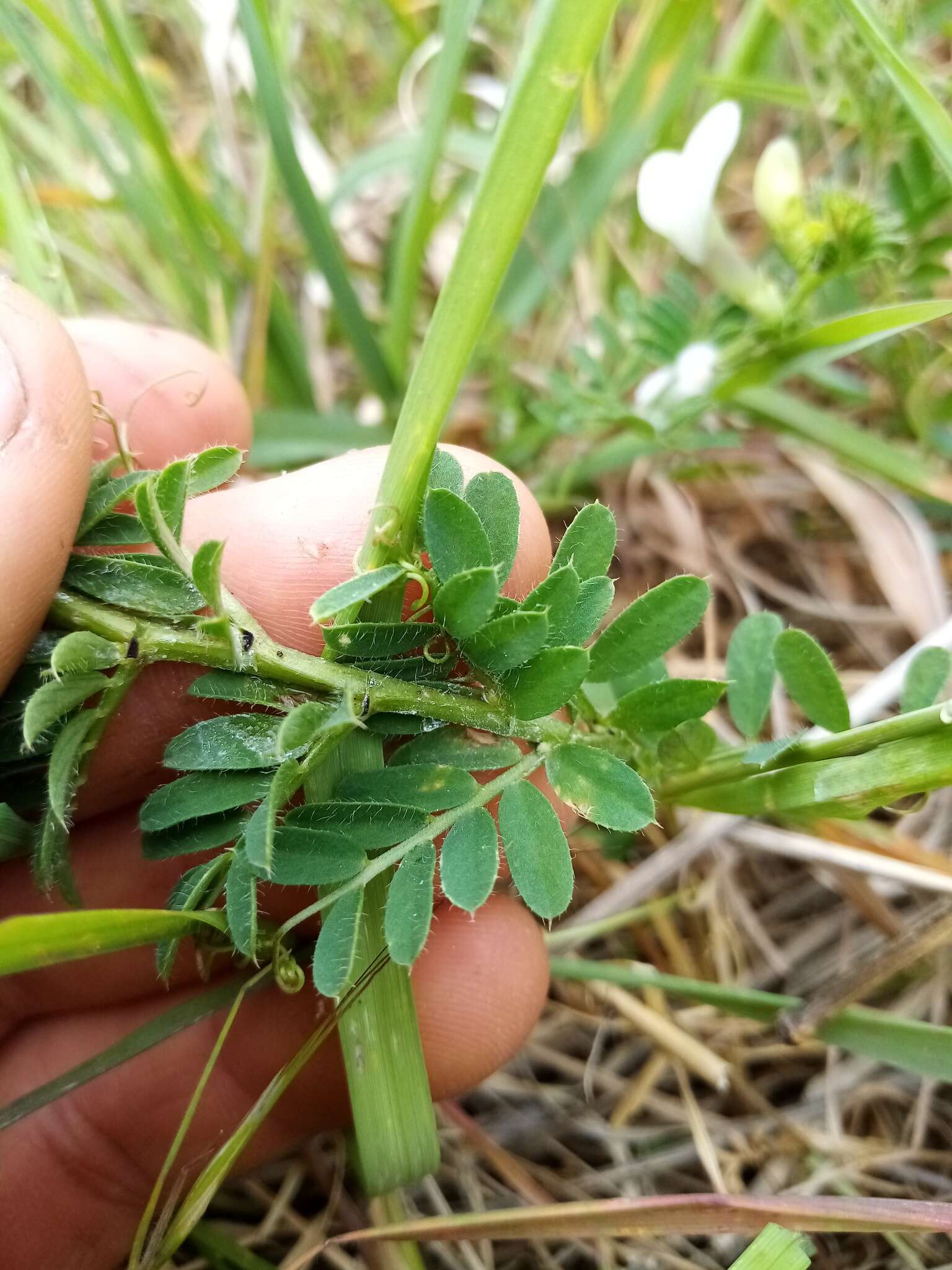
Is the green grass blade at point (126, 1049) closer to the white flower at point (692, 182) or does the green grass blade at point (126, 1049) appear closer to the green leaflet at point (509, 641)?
the green leaflet at point (509, 641)

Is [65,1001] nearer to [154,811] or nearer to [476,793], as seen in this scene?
[154,811]

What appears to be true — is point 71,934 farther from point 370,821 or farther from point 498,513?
point 498,513

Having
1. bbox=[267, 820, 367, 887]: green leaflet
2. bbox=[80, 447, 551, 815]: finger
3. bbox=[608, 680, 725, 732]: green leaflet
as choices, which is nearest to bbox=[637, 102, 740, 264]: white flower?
bbox=[80, 447, 551, 815]: finger

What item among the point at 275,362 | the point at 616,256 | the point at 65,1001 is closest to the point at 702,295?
the point at 616,256

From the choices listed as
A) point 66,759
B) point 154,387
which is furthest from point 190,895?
point 154,387

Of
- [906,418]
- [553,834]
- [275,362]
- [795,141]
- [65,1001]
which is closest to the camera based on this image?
[553,834]

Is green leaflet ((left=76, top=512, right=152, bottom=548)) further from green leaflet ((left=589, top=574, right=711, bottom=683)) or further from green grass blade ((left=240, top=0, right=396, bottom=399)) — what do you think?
green grass blade ((left=240, top=0, right=396, bottom=399))

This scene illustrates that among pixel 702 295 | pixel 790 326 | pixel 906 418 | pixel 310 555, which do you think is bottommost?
pixel 310 555
